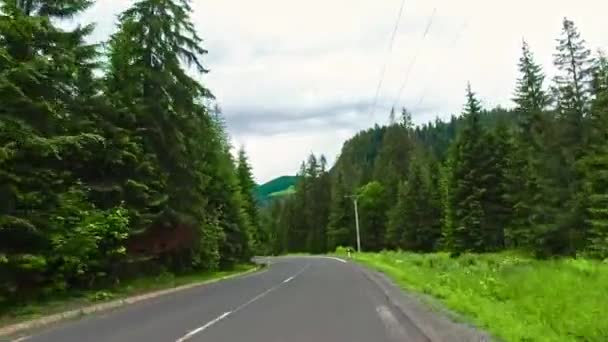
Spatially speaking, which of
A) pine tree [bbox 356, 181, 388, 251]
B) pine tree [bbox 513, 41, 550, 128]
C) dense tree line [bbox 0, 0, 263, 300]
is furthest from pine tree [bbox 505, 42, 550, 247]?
pine tree [bbox 356, 181, 388, 251]

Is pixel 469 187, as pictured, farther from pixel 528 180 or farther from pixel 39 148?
pixel 39 148

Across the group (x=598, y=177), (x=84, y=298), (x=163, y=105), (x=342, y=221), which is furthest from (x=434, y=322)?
(x=342, y=221)

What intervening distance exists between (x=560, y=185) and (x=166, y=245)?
3251 cm

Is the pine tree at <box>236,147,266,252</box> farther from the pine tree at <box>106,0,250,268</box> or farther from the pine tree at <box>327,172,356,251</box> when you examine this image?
the pine tree at <box>106,0,250,268</box>

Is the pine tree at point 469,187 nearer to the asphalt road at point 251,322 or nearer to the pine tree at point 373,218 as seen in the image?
the asphalt road at point 251,322

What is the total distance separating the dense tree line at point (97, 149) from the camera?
53.7ft

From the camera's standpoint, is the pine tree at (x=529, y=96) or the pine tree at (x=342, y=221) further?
the pine tree at (x=342, y=221)

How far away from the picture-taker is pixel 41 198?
55.1 ft

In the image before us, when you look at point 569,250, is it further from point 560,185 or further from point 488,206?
point 488,206

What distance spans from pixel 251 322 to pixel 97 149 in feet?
39.7

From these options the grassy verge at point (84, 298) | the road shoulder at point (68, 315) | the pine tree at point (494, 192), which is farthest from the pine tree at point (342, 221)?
the road shoulder at point (68, 315)

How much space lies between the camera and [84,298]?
20.3 metres

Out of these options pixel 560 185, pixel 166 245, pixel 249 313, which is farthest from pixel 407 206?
pixel 249 313

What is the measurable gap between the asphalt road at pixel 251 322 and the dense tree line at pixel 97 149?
2.54 m
